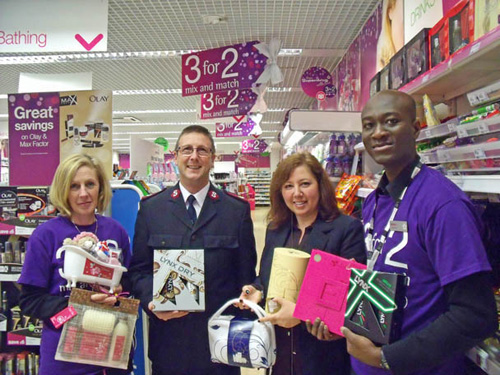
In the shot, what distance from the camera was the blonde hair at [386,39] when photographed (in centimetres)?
423

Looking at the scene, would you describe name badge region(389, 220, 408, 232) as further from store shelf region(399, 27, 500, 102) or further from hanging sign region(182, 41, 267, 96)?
hanging sign region(182, 41, 267, 96)

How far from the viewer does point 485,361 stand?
1267mm

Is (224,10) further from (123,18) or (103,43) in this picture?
(103,43)

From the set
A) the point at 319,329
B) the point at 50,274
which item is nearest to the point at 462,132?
the point at 319,329

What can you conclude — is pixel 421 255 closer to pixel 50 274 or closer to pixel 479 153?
pixel 479 153

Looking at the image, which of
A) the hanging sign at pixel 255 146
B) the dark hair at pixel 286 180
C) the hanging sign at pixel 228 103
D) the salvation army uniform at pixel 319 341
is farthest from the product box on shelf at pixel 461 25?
the hanging sign at pixel 255 146

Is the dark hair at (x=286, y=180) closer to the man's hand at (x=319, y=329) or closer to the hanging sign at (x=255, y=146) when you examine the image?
the man's hand at (x=319, y=329)

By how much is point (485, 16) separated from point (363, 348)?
136 centimetres

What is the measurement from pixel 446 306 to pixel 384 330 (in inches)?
9.2

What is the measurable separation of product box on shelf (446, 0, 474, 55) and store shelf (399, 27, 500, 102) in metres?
0.13

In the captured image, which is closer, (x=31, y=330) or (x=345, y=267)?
(x=345, y=267)

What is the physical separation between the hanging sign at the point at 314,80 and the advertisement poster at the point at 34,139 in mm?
4400

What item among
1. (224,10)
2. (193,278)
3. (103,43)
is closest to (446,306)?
(193,278)

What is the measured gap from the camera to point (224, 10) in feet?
16.0
